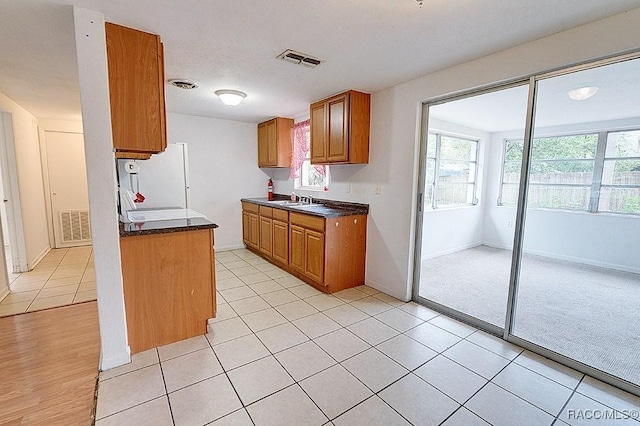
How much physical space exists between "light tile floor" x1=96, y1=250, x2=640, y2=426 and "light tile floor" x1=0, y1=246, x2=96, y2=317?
1647mm

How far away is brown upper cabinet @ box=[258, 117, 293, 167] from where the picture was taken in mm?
4551

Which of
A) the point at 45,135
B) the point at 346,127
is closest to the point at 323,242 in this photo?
the point at 346,127

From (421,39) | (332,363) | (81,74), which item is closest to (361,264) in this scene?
(332,363)

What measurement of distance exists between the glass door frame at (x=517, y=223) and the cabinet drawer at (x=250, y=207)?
8.31ft

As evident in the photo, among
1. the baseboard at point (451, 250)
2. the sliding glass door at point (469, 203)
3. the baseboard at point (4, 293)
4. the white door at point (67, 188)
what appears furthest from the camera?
the white door at point (67, 188)

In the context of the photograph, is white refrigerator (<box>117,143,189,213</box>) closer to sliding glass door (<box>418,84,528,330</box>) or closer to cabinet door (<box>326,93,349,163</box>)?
cabinet door (<box>326,93,349,163</box>)

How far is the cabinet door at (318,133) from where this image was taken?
355 cm

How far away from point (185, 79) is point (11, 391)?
2.72 m

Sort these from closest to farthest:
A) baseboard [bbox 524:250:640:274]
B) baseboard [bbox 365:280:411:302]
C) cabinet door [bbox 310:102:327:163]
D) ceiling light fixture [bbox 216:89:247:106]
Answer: baseboard [bbox 365:280:411:302]
ceiling light fixture [bbox 216:89:247:106]
cabinet door [bbox 310:102:327:163]
baseboard [bbox 524:250:640:274]

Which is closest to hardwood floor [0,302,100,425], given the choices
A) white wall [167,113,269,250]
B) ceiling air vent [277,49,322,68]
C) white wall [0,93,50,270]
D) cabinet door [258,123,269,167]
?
white wall [0,93,50,270]

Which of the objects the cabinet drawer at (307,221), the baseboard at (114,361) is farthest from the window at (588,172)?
the baseboard at (114,361)

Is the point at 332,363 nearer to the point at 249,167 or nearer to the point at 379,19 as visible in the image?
the point at 379,19

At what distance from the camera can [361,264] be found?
3451 mm

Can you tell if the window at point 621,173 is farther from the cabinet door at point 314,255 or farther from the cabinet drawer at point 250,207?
the cabinet drawer at point 250,207
